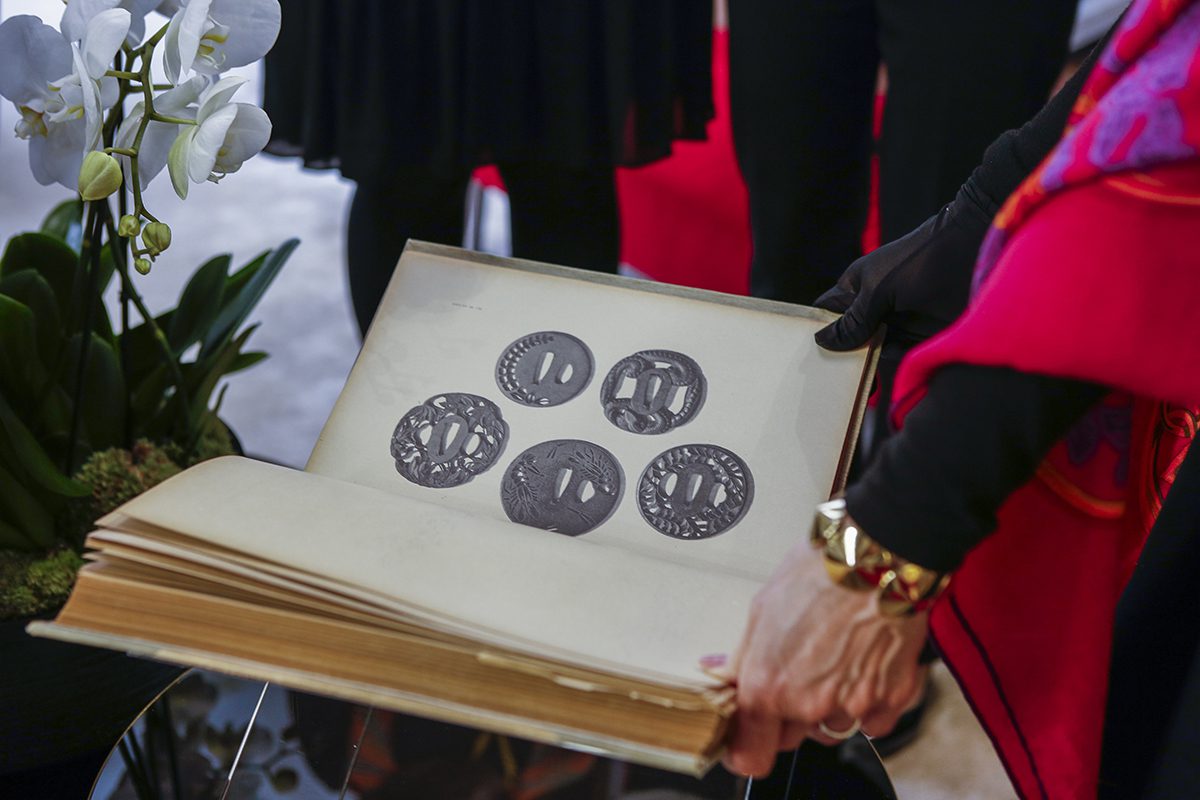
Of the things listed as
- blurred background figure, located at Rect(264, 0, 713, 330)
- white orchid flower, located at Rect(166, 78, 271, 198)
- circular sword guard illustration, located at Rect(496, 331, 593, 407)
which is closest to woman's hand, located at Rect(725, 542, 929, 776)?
circular sword guard illustration, located at Rect(496, 331, 593, 407)

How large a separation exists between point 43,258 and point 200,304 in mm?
103

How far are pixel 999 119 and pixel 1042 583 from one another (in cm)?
51

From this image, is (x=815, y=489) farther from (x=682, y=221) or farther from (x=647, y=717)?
(x=682, y=221)

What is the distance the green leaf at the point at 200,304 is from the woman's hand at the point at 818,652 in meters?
0.49

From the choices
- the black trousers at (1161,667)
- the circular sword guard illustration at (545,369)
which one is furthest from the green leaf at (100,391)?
the black trousers at (1161,667)

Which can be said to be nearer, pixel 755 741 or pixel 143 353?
pixel 755 741

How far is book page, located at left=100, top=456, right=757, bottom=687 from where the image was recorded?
478 mm

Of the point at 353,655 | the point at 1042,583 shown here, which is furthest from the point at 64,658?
the point at 1042,583

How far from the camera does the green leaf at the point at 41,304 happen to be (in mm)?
721

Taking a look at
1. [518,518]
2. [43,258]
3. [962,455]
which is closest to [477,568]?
[518,518]

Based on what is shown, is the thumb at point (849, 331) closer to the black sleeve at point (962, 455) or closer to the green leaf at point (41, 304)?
the black sleeve at point (962, 455)

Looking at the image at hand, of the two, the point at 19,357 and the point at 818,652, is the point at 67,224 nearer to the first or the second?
the point at 19,357

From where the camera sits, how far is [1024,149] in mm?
607

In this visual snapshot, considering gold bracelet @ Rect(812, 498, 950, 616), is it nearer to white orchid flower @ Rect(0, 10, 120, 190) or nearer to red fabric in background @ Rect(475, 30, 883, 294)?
white orchid flower @ Rect(0, 10, 120, 190)
